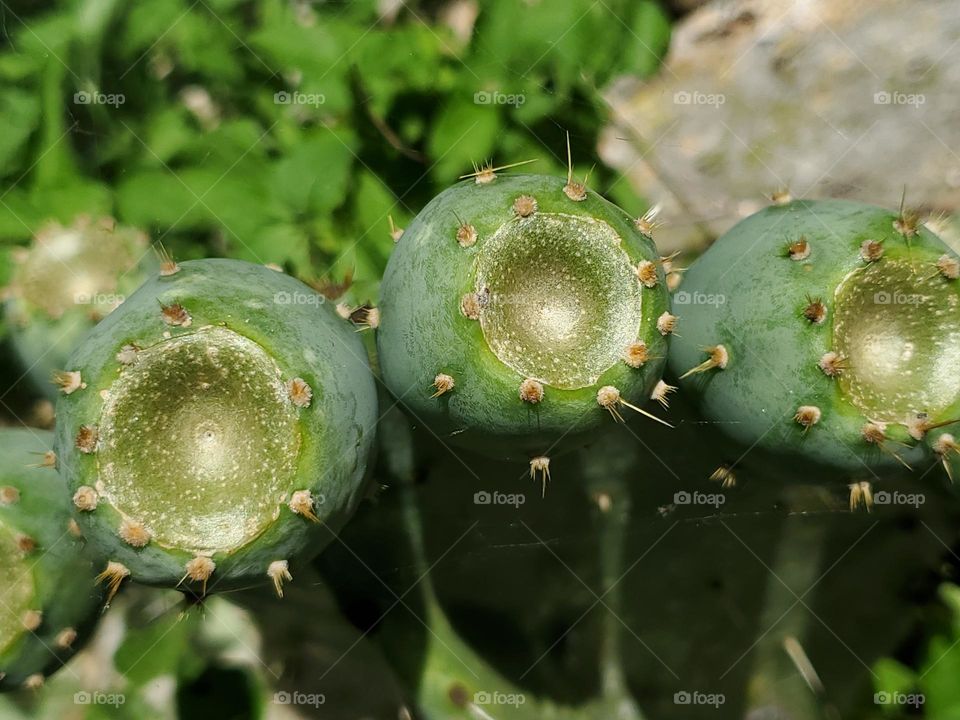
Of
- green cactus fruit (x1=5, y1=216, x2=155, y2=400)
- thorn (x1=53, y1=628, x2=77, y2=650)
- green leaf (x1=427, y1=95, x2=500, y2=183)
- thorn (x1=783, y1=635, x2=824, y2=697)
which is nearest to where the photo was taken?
thorn (x1=53, y1=628, x2=77, y2=650)

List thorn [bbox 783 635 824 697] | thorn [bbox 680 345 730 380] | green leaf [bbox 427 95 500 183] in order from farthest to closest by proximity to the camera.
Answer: thorn [bbox 783 635 824 697] < green leaf [bbox 427 95 500 183] < thorn [bbox 680 345 730 380]

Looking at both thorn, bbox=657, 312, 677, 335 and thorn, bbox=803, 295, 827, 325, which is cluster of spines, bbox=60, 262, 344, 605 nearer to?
thorn, bbox=657, 312, 677, 335

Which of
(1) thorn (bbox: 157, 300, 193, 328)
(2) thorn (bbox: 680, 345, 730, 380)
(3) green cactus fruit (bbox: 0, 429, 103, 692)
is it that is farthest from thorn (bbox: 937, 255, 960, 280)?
(3) green cactus fruit (bbox: 0, 429, 103, 692)

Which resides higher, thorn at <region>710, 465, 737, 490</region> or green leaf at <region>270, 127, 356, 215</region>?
green leaf at <region>270, 127, 356, 215</region>

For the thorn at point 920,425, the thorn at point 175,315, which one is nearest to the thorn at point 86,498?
the thorn at point 175,315

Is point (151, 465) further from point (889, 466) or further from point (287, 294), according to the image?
point (889, 466)

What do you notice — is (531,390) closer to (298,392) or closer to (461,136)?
(298,392)

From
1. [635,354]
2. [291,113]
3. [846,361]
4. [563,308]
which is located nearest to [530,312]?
[563,308]
